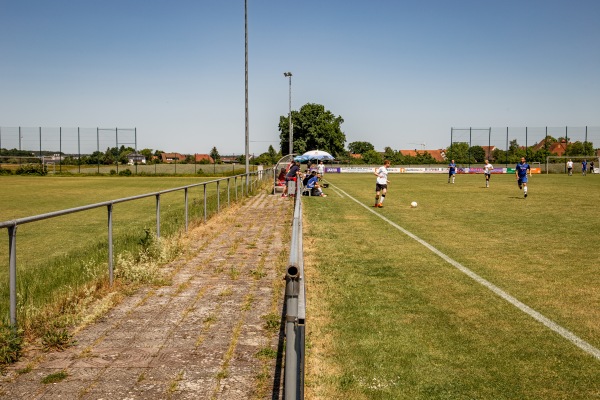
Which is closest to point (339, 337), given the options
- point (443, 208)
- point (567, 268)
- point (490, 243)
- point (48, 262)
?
point (567, 268)

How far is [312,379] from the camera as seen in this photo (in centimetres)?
389

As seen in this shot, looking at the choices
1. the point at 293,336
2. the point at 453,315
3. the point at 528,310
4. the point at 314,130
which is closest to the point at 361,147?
the point at 314,130

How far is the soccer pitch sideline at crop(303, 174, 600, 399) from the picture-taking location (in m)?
3.91

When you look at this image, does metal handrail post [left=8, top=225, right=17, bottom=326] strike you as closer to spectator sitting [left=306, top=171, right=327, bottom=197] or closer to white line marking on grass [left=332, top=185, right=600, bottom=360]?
white line marking on grass [left=332, top=185, right=600, bottom=360]

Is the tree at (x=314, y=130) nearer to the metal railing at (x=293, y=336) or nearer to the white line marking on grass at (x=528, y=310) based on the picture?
the white line marking on grass at (x=528, y=310)

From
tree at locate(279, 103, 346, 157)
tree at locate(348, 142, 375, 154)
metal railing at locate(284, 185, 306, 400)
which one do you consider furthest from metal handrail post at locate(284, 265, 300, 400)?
tree at locate(348, 142, 375, 154)

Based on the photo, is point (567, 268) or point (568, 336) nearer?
point (568, 336)

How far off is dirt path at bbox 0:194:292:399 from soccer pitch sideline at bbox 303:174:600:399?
485 mm

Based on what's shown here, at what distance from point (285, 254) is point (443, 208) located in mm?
10468

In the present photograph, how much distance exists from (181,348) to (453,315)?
2.90m

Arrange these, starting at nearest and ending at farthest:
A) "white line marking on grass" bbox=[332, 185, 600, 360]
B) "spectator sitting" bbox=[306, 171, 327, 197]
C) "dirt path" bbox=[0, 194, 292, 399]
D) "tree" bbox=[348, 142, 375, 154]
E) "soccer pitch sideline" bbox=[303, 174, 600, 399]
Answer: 1. "dirt path" bbox=[0, 194, 292, 399]
2. "soccer pitch sideline" bbox=[303, 174, 600, 399]
3. "white line marking on grass" bbox=[332, 185, 600, 360]
4. "spectator sitting" bbox=[306, 171, 327, 197]
5. "tree" bbox=[348, 142, 375, 154]

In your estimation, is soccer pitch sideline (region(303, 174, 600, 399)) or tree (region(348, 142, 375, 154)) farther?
tree (region(348, 142, 375, 154))

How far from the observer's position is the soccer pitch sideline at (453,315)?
391cm

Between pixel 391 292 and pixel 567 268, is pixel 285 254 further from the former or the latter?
pixel 567 268
